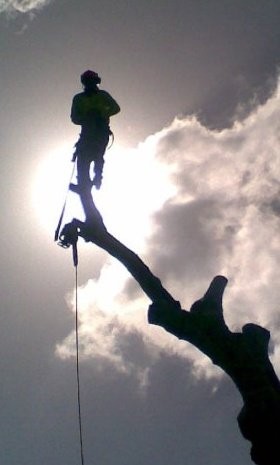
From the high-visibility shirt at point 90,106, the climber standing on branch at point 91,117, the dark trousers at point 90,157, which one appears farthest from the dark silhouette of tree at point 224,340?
the high-visibility shirt at point 90,106

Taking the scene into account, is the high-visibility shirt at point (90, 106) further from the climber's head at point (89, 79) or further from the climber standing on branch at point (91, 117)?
the climber's head at point (89, 79)

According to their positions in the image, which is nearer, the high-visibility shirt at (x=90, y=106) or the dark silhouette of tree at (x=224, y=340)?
the dark silhouette of tree at (x=224, y=340)

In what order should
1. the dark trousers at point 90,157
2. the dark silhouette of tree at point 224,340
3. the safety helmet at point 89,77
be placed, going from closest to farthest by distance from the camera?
the dark silhouette of tree at point 224,340
the dark trousers at point 90,157
the safety helmet at point 89,77

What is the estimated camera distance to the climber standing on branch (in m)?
8.66

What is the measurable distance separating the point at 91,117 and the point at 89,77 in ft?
2.34

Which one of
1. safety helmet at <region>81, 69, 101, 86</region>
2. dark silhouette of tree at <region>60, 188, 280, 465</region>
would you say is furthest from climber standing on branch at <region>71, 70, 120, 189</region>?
dark silhouette of tree at <region>60, 188, 280, 465</region>

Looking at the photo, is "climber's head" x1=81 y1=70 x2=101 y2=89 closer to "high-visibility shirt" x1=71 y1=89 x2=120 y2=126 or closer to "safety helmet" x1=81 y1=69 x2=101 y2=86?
"safety helmet" x1=81 y1=69 x2=101 y2=86

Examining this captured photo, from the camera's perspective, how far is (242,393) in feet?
19.0

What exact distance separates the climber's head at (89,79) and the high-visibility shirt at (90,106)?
0.13 m

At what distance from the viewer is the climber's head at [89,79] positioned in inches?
340

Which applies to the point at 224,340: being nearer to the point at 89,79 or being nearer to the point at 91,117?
the point at 91,117

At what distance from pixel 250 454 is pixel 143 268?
2704 mm

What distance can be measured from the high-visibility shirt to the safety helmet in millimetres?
185

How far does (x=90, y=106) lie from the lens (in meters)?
8.71
